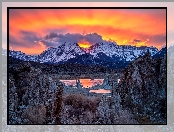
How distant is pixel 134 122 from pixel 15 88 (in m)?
1.59

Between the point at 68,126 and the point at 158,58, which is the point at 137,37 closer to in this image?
the point at 158,58

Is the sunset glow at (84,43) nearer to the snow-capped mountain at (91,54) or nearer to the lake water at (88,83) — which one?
the snow-capped mountain at (91,54)

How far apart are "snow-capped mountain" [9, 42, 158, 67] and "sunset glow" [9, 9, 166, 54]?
58 mm

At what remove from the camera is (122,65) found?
725 centimetres

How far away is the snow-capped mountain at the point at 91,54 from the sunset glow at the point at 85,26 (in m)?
0.06

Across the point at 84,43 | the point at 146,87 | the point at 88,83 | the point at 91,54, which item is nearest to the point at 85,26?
the point at 84,43

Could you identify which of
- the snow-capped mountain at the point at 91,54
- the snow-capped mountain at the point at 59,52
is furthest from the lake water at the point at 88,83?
the snow-capped mountain at the point at 59,52

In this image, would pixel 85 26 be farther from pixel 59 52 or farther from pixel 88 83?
pixel 88 83

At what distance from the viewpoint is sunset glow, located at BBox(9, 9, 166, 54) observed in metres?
7.20

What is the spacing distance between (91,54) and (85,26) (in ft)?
1.23

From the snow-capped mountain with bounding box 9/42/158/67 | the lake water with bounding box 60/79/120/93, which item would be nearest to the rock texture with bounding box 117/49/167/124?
the snow-capped mountain with bounding box 9/42/158/67

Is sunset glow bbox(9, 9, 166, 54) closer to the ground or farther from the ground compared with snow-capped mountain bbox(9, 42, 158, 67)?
farther from the ground

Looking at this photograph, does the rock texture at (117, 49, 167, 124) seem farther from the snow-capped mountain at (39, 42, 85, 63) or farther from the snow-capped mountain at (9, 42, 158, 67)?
the snow-capped mountain at (39, 42, 85, 63)

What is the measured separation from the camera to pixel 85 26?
7.22m
